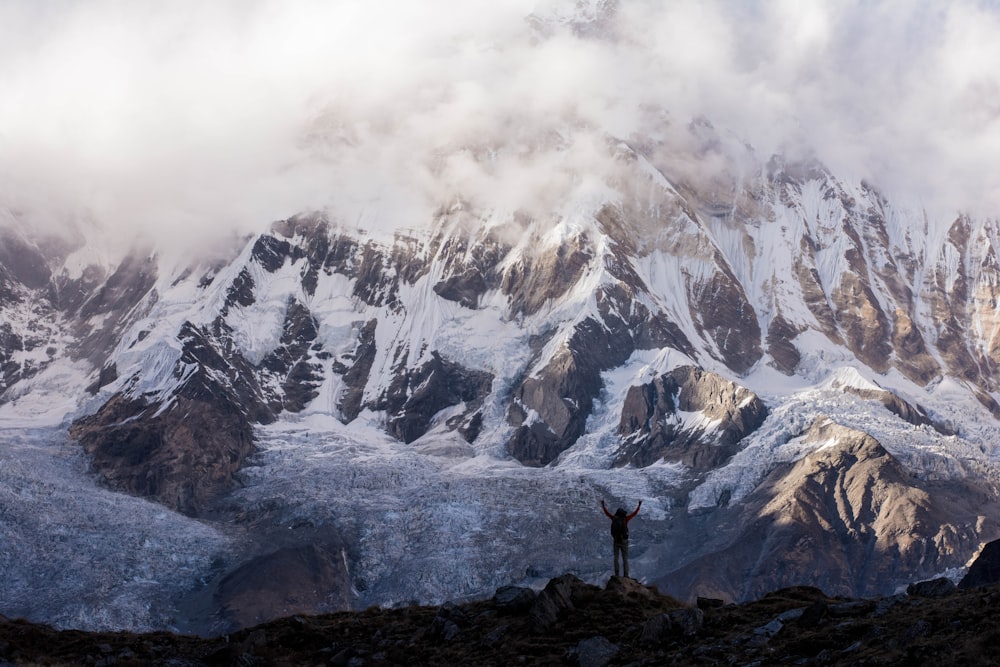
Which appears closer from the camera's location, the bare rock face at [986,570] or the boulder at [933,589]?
the boulder at [933,589]

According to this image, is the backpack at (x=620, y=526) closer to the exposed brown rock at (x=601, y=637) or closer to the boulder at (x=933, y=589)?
the exposed brown rock at (x=601, y=637)

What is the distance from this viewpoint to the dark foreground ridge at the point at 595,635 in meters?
40.5

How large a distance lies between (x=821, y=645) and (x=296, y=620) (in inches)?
953

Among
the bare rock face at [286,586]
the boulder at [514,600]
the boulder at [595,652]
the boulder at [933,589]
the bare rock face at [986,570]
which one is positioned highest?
the bare rock face at [286,586]

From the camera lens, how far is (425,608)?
6028 cm

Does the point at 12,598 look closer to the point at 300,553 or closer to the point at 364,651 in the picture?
the point at 300,553

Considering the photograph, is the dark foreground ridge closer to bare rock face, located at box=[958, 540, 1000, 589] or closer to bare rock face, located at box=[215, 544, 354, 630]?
bare rock face, located at box=[958, 540, 1000, 589]

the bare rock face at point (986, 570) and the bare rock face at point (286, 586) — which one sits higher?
the bare rock face at point (286, 586)

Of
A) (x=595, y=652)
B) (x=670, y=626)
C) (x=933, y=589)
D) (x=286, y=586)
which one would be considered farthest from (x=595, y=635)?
(x=286, y=586)

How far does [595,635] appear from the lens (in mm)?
48781

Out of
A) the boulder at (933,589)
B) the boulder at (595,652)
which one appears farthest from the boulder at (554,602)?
the boulder at (933,589)

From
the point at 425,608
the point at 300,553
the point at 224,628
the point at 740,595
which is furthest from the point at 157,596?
the point at 425,608

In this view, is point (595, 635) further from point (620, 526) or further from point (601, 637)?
point (620, 526)

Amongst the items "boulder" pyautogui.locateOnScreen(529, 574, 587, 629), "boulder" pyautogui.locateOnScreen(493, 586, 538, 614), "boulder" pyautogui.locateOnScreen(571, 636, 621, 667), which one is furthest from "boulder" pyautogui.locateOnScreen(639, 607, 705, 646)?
"boulder" pyautogui.locateOnScreen(493, 586, 538, 614)
